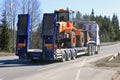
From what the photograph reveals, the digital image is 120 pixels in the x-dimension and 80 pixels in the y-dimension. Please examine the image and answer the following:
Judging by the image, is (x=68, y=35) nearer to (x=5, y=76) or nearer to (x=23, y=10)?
(x=5, y=76)

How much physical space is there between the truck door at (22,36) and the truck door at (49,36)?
4.41 feet

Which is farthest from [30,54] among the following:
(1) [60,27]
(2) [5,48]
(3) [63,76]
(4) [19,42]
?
(2) [5,48]

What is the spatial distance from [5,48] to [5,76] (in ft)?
119

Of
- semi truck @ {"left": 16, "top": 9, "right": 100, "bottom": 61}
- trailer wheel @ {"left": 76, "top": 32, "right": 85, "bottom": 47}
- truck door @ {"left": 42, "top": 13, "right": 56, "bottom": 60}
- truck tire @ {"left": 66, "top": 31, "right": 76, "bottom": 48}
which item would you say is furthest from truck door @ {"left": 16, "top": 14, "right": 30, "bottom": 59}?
trailer wheel @ {"left": 76, "top": 32, "right": 85, "bottom": 47}

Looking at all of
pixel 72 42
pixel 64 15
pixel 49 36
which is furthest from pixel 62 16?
pixel 49 36

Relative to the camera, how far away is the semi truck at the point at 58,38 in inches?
1075

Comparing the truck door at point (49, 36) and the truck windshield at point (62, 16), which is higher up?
the truck windshield at point (62, 16)

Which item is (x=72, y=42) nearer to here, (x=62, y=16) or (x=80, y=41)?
(x=62, y=16)

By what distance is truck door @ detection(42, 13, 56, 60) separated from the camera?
2714cm

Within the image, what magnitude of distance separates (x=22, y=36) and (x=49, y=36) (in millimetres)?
2098

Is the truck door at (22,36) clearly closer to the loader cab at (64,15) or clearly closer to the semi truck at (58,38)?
the semi truck at (58,38)

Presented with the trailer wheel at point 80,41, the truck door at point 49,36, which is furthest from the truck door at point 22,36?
the trailer wheel at point 80,41

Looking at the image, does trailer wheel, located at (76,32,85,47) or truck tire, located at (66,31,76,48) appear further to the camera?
trailer wheel, located at (76,32,85,47)

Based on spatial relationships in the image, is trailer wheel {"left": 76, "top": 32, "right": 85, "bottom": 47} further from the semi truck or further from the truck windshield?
the truck windshield
